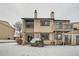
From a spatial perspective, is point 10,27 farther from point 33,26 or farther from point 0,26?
point 33,26

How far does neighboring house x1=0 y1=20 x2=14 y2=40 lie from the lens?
25417 mm

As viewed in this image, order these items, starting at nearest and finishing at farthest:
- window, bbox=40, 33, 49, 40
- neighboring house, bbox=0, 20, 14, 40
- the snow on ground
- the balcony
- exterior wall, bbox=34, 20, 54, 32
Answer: the snow on ground, window, bbox=40, 33, 49, 40, exterior wall, bbox=34, 20, 54, 32, the balcony, neighboring house, bbox=0, 20, 14, 40

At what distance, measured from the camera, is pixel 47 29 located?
2039 cm

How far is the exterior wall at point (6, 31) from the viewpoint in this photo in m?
25.5

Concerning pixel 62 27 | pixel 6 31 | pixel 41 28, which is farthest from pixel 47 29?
pixel 6 31

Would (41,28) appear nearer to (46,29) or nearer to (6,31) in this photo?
(46,29)

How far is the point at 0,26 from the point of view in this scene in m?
25.2

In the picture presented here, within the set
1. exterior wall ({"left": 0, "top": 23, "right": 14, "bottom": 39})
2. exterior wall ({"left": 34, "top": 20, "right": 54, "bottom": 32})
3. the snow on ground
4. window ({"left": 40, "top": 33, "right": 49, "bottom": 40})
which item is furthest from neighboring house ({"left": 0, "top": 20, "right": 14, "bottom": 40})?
the snow on ground

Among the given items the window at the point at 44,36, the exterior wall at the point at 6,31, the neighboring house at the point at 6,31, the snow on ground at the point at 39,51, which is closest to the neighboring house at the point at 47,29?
the window at the point at 44,36

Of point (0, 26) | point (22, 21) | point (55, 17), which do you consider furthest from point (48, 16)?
point (0, 26)

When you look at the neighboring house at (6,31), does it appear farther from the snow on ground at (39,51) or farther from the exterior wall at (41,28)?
the snow on ground at (39,51)

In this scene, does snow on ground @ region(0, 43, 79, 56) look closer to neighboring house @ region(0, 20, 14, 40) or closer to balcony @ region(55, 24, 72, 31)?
balcony @ region(55, 24, 72, 31)

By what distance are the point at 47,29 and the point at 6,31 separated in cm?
800

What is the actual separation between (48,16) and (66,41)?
311 centimetres
